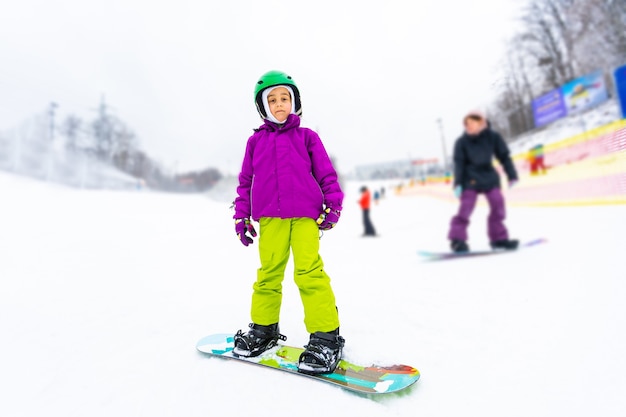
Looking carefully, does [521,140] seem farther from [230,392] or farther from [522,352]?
[230,392]

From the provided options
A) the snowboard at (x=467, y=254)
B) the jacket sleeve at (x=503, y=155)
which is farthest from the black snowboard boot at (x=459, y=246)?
the jacket sleeve at (x=503, y=155)

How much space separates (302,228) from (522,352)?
1237mm

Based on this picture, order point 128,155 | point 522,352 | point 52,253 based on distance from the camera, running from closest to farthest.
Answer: point 522,352
point 52,253
point 128,155

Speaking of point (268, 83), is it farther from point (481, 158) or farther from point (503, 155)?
point (503, 155)

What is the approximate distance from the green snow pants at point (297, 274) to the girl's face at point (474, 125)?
137 inches

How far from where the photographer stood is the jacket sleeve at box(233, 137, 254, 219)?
1851 millimetres

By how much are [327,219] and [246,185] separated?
0.55m

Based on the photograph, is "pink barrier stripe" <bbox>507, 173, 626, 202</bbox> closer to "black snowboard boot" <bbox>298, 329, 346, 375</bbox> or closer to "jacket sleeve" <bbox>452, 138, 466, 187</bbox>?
"jacket sleeve" <bbox>452, 138, 466, 187</bbox>

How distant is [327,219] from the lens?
67.5 inches

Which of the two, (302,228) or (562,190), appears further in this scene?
(562,190)

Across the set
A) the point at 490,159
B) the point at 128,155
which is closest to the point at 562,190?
the point at 490,159

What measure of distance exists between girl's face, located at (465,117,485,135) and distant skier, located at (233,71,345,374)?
3265 mm

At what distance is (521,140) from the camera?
15594mm

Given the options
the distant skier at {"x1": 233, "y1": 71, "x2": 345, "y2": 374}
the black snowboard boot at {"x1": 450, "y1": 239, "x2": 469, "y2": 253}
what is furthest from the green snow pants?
the black snowboard boot at {"x1": 450, "y1": 239, "x2": 469, "y2": 253}
